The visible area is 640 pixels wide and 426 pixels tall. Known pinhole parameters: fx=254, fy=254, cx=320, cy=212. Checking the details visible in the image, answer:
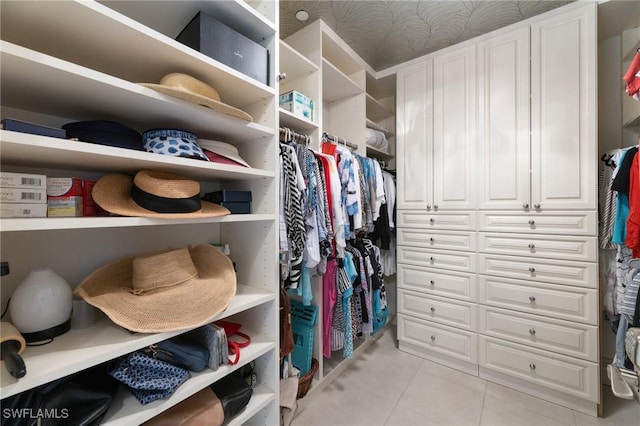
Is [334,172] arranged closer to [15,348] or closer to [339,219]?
[339,219]

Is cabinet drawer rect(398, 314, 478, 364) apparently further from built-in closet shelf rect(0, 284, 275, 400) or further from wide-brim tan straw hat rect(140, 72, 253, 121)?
wide-brim tan straw hat rect(140, 72, 253, 121)

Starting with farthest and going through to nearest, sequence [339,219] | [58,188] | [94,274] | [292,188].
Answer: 1. [339,219]
2. [292,188]
3. [94,274]
4. [58,188]

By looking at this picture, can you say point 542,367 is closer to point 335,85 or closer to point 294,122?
point 294,122

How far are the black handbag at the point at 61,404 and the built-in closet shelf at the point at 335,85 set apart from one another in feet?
6.57

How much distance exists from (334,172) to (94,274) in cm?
123

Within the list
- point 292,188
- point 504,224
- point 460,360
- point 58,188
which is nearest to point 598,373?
point 460,360

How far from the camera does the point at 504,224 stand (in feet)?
5.72

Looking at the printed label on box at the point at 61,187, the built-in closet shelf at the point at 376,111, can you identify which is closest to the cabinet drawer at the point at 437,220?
the built-in closet shelf at the point at 376,111

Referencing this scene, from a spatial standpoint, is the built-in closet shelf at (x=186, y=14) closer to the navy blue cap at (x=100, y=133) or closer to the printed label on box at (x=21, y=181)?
the navy blue cap at (x=100, y=133)

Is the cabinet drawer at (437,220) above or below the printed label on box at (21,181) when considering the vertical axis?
below

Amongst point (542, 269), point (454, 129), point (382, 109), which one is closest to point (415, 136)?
point (454, 129)

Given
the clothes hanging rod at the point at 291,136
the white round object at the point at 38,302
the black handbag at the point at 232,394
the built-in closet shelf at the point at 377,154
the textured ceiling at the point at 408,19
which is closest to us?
the white round object at the point at 38,302

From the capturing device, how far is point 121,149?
Result: 0.69 meters

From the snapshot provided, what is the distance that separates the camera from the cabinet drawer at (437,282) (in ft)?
6.17
